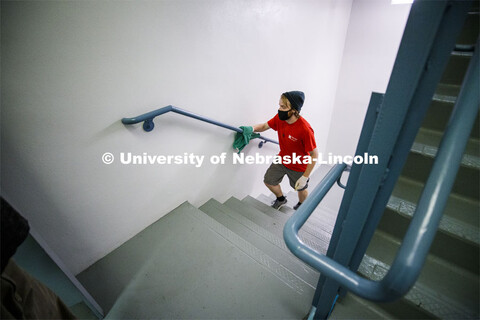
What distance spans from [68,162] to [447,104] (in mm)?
2401

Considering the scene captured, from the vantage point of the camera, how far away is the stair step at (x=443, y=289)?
0.92 metres

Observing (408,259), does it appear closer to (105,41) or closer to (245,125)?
(105,41)

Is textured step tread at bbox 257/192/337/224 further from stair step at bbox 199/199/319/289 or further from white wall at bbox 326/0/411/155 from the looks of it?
white wall at bbox 326/0/411/155

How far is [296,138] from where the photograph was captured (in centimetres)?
229

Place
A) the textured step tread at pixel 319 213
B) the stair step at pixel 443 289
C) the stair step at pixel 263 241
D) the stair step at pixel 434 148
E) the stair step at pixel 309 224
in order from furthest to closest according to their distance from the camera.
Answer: the textured step tread at pixel 319 213 → the stair step at pixel 309 224 → the stair step at pixel 263 241 → the stair step at pixel 434 148 → the stair step at pixel 443 289

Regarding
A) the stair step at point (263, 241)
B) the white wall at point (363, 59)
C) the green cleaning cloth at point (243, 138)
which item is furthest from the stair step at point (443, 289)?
the white wall at point (363, 59)

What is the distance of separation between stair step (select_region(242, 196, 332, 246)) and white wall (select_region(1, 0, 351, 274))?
0.82 m

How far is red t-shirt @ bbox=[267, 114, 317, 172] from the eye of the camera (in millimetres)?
2170

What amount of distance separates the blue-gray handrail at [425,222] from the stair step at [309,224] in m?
1.99

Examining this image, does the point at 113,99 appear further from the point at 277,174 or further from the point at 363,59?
the point at 363,59

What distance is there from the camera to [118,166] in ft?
4.69

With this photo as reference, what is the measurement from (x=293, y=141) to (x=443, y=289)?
5.50 ft

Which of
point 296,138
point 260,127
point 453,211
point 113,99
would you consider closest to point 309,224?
point 296,138

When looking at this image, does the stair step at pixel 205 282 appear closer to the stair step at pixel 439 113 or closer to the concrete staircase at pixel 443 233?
the concrete staircase at pixel 443 233
